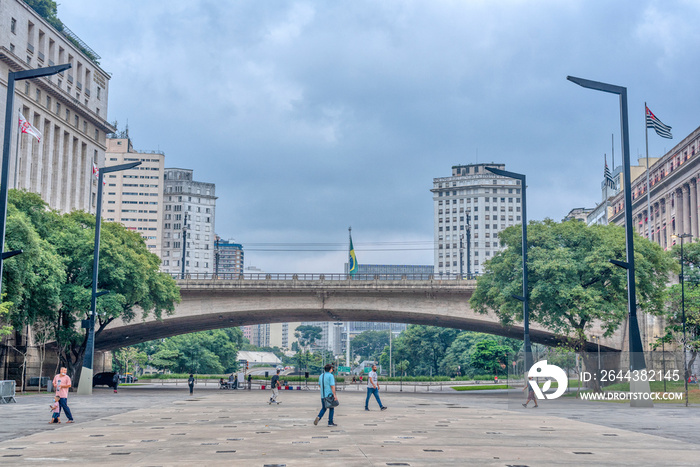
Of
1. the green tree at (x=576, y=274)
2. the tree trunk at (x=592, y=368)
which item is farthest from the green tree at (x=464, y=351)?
the tree trunk at (x=592, y=368)

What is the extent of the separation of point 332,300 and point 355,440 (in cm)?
4884

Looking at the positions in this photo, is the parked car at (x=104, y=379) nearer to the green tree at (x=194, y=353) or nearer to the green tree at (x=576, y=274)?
the green tree at (x=576, y=274)

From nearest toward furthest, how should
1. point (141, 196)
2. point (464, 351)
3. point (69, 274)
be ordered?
point (69, 274) → point (464, 351) → point (141, 196)

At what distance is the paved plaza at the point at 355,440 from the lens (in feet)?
44.7

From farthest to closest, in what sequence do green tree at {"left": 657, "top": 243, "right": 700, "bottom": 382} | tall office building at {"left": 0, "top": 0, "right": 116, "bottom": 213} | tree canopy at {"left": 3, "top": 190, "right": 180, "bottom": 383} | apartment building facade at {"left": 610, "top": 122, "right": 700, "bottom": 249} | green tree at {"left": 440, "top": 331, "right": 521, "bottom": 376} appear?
1. green tree at {"left": 440, "top": 331, "right": 521, "bottom": 376}
2. apartment building facade at {"left": 610, "top": 122, "right": 700, "bottom": 249}
3. tall office building at {"left": 0, "top": 0, "right": 116, "bottom": 213}
4. green tree at {"left": 657, "top": 243, "right": 700, "bottom": 382}
5. tree canopy at {"left": 3, "top": 190, "right": 180, "bottom": 383}

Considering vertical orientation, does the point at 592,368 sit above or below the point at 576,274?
below

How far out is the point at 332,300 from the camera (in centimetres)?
6581

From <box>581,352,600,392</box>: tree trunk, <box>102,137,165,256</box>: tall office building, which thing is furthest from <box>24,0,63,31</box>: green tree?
<box>102,137,165,256</box>: tall office building

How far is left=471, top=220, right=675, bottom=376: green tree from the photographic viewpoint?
46719 mm

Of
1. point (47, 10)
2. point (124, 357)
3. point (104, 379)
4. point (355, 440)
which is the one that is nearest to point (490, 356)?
point (104, 379)

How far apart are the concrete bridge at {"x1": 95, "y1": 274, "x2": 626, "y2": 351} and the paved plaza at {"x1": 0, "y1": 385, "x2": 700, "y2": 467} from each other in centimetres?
3658

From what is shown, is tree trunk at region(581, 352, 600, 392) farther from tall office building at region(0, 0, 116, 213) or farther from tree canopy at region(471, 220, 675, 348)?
tall office building at region(0, 0, 116, 213)

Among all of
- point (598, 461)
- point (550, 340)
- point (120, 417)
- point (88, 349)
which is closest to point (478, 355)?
point (550, 340)

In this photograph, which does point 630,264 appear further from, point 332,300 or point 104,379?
point 104,379
